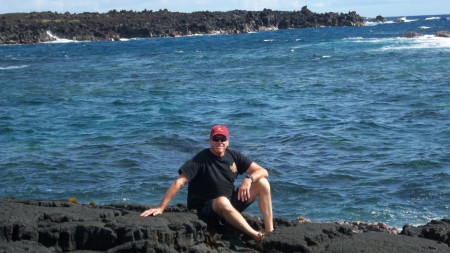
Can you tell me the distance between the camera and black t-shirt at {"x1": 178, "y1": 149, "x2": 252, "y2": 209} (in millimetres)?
7176

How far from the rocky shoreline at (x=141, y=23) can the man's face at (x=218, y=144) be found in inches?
3274

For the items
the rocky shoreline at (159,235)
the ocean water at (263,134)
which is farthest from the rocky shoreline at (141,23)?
the rocky shoreline at (159,235)


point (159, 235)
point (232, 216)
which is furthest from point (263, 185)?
point (159, 235)

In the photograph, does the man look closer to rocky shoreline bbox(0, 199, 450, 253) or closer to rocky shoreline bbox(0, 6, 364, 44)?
rocky shoreline bbox(0, 199, 450, 253)

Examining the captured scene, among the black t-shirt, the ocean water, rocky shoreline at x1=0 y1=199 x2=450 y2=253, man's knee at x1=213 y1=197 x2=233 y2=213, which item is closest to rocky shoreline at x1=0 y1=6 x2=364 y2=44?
the ocean water

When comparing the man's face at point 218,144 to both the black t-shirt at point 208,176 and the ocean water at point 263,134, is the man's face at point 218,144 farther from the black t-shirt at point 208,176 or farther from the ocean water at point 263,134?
the ocean water at point 263,134

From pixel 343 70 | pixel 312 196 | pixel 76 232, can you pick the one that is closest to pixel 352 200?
pixel 312 196

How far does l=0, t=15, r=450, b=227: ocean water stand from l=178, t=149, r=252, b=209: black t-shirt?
10.7 feet

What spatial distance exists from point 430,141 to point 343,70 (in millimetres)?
19783

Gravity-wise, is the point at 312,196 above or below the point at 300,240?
below

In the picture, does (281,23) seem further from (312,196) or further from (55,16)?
(312,196)

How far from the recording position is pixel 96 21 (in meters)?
103

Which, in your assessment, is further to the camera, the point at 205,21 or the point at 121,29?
the point at 205,21

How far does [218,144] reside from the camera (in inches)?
281
